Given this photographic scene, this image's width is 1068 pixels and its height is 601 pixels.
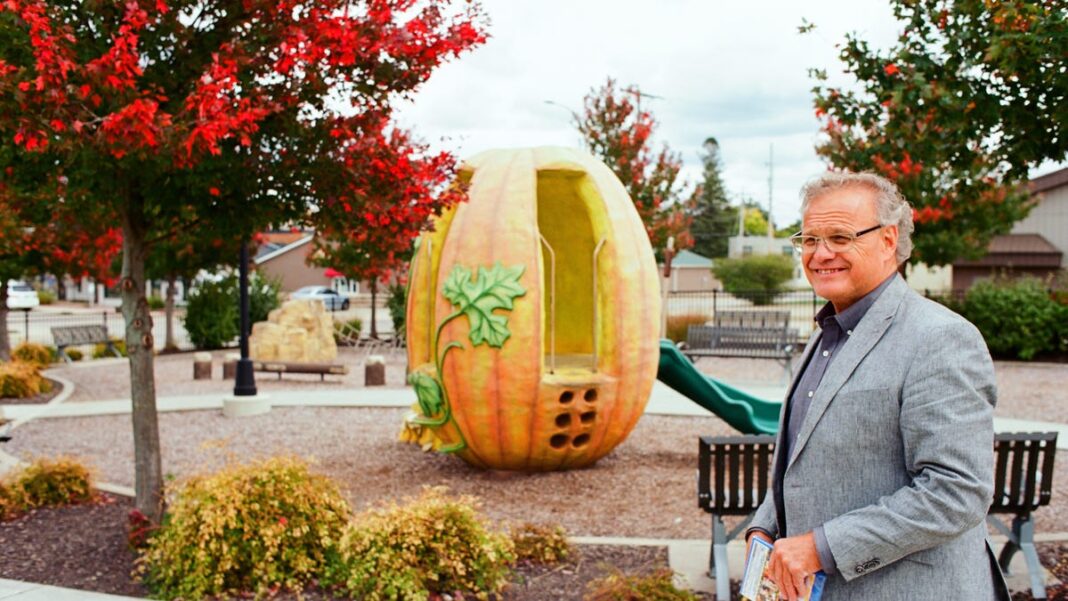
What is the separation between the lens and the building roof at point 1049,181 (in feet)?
82.2

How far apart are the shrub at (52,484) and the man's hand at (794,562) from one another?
630 cm

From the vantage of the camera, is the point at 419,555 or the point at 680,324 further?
the point at 680,324

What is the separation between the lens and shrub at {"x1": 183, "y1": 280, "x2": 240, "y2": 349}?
2195 centimetres

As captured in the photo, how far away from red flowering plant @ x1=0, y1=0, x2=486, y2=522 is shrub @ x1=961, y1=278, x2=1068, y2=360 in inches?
589

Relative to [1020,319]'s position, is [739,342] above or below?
below

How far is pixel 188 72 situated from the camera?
19.1ft

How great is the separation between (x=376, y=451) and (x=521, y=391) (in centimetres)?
282

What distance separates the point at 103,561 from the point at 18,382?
943 cm

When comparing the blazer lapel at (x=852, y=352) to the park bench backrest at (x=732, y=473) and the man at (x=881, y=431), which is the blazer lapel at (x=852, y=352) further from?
the park bench backrest at (x=732, y=473)

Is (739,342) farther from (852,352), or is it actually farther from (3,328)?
(852,352)

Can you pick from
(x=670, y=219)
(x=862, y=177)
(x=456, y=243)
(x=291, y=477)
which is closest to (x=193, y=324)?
(x=670, y=219)

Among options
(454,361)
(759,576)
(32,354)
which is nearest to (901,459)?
(759,576)

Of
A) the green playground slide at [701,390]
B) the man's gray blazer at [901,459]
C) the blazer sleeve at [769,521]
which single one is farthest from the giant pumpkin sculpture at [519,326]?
the man's gray blazer at [901,459]

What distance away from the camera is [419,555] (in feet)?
16.7
